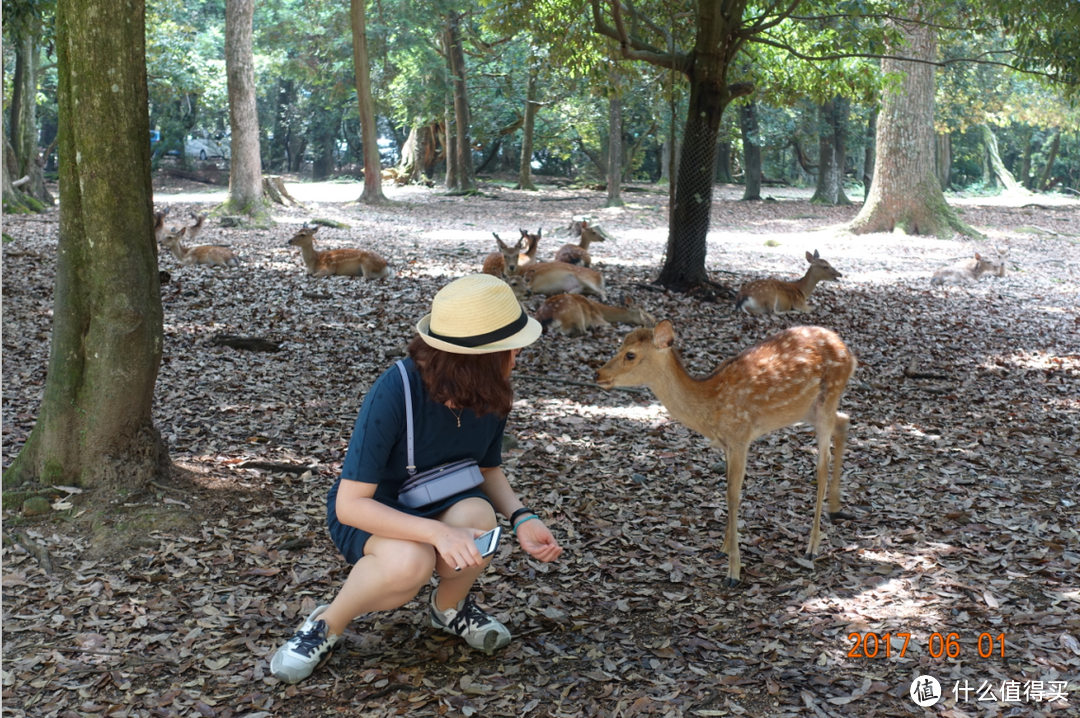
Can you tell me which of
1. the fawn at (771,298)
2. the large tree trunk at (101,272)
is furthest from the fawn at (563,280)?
the large tree trunk at (101,272)

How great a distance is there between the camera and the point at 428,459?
294 cm

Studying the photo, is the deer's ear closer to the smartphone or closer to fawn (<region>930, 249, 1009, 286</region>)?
the smartphone

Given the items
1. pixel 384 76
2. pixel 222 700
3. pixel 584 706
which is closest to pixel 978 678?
pixel 584 706

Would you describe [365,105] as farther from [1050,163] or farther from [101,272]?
[1050,163]

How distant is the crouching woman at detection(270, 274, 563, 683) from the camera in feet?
9.09

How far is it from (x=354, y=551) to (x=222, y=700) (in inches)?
25.9

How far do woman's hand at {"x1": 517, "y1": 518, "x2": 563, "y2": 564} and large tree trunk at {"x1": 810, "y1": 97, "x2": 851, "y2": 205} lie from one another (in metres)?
25.0

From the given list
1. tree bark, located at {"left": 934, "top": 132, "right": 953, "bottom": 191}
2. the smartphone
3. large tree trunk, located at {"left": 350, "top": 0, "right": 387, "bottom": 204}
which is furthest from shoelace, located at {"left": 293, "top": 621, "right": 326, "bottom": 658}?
tree bark, located at {"left": 934, "top": 132, "right": 953, "bottom": 191}

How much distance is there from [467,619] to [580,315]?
5442 mm

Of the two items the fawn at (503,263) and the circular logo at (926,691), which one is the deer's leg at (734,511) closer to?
the circular logo at (926,691)

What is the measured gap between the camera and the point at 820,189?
2634cm

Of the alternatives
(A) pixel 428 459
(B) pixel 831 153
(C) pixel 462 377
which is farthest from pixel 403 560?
(B) pixel 831 153

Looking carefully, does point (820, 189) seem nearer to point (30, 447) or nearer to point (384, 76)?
point (384, 76)

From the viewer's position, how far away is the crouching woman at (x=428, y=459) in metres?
2.77
